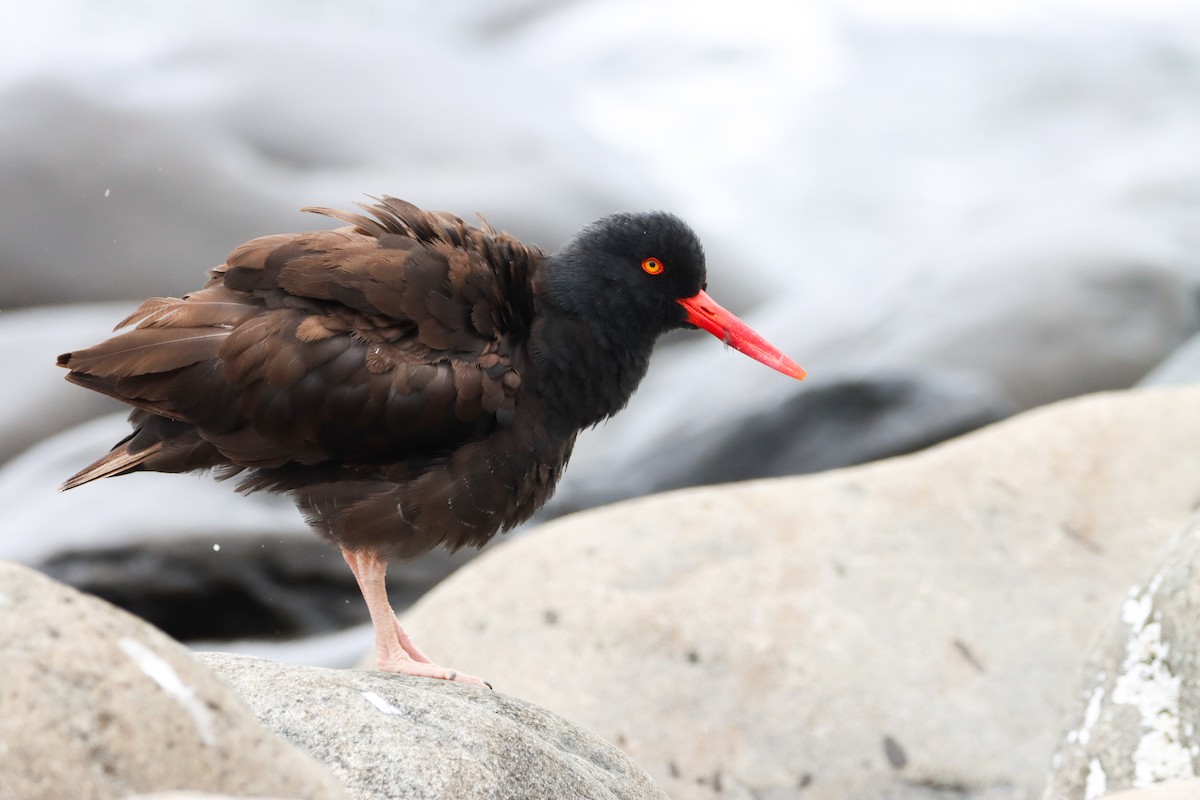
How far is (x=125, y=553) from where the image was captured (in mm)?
7996

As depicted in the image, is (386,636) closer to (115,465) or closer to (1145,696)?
(115,465)

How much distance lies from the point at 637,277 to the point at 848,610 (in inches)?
78.8

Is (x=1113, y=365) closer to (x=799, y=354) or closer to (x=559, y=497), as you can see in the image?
(x=799, y=354)

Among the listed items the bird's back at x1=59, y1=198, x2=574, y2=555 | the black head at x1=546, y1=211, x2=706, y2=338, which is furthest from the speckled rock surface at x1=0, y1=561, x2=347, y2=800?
the black head at x1=546, y1=211, x2=706, y2=338

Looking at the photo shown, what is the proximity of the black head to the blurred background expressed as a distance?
164 inches

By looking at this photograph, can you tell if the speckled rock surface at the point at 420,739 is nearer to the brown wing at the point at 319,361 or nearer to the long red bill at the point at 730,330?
the brown wing at the point at 319,361

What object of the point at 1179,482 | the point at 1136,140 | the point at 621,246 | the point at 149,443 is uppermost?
the point at 621,246

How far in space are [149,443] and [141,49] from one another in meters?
11.5

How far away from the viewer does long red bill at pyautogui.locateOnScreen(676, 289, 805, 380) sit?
15.4 feet

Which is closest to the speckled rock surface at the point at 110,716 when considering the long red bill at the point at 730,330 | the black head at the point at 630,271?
the black head at the point at 630,271

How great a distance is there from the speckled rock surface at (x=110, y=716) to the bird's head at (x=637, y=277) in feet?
7.46

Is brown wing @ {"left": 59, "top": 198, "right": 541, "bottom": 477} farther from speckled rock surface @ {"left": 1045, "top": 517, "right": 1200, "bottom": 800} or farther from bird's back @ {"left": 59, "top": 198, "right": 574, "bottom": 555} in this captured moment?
speckled rock surface @ {"left": 1045, "top": 517, "right": 1200, "bottom": 800}

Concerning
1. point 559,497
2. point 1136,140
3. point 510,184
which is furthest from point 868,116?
point 559,497

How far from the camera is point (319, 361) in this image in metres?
4.05
